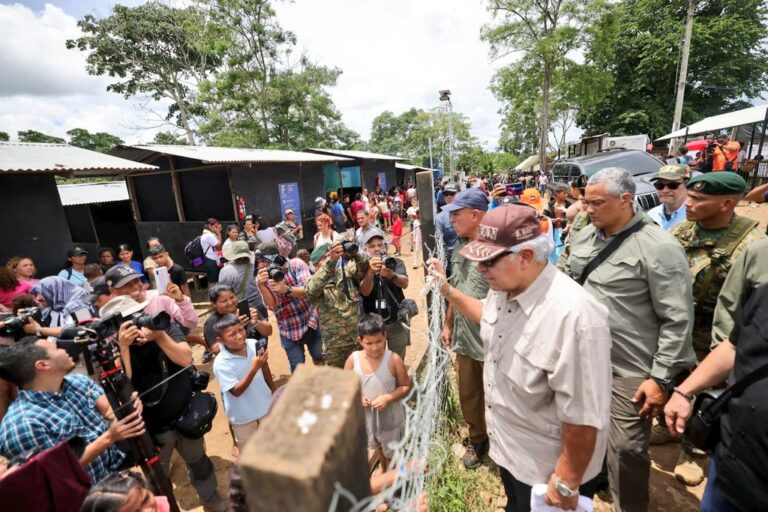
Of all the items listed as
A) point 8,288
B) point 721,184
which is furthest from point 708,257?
point 8,288

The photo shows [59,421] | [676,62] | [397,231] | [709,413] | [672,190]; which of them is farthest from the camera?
[676,62]

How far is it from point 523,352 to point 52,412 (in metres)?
2.41

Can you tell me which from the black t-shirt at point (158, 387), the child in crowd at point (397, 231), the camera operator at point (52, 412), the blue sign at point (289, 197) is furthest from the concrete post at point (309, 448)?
the blue sign at point (289, 197)

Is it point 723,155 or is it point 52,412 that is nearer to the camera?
point 52,412

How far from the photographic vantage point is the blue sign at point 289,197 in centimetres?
1062

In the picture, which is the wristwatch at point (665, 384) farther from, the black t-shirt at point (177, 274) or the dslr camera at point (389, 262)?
the black t-shirt at point (177, 274)

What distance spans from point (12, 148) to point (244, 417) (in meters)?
7.47

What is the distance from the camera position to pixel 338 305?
3.26 m

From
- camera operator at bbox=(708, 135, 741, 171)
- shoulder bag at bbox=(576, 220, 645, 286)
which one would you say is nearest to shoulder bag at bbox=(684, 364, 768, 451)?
shoulder bag at bbox=(576, 220, 645, 286)

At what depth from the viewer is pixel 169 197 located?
9.09 metres

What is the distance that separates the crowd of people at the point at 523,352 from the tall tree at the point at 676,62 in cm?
2347

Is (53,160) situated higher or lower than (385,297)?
higher

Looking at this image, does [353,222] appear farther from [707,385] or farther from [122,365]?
[707,385]

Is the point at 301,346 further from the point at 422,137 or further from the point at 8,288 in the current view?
the point at 422,137
